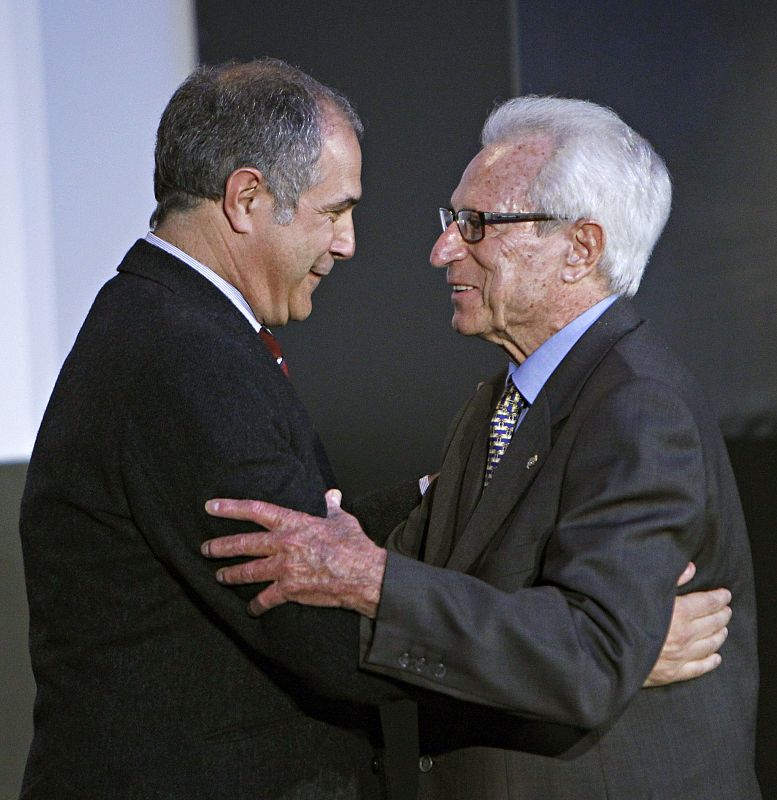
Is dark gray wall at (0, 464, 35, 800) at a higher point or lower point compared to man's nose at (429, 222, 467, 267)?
lower

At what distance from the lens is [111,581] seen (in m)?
1.70

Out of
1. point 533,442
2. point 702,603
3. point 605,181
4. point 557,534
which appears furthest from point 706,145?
point 557,534

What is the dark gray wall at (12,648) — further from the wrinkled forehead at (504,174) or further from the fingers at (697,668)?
the fingers at (697,668)

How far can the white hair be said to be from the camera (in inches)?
76.2

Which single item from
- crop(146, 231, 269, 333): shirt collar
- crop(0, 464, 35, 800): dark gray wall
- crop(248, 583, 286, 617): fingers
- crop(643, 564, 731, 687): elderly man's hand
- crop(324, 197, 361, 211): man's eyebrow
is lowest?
crop(0, 464, 35, 800): dark gray wall

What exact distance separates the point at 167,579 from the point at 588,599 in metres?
0.63

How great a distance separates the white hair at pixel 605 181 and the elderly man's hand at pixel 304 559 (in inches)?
Result: 29.4

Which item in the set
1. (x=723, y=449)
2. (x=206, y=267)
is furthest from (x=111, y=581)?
(x=723, y=449)

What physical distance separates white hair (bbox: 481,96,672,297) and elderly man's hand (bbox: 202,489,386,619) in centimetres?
75

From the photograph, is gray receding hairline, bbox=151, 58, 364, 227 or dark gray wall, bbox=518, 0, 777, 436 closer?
gray receding hairline, bbox=151, 58, 364, 227

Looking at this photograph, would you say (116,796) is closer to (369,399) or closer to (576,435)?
(576,435)

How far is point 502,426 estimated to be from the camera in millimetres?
1986

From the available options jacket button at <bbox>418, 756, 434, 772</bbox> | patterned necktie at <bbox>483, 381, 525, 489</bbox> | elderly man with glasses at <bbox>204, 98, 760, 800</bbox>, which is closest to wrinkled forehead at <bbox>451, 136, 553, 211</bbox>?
elderly man with glasses at <bbox>204, 98, 760, 800</bbox>

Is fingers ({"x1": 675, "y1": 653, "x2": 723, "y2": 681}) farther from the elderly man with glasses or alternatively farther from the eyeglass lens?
the eyeglass lens
